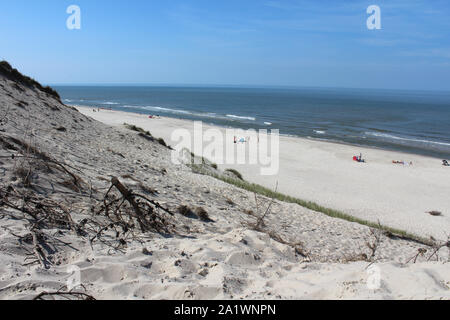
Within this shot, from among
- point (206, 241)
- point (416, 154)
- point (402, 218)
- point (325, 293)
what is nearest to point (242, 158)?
point (402, 218)

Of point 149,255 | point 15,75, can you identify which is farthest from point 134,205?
point 15,75

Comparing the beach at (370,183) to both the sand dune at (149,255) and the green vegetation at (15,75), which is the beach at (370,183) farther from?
the green vegetation at (15,75)

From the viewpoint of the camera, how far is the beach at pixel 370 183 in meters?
15.6

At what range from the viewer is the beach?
51.3 ft

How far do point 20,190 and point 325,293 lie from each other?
432 cm

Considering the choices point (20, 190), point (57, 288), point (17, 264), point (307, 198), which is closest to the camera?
point (57, 288)

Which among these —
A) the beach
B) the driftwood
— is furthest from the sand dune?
the beach

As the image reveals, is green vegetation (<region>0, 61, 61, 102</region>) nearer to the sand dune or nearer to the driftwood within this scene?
the sand dune

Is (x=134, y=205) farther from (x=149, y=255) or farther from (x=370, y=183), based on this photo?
(x=370, y=183)

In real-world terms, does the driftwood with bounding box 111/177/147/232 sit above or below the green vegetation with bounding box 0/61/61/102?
→ below

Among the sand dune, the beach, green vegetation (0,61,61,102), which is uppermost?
green vegetation (0,61,61,102)

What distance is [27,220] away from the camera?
397 centimetres

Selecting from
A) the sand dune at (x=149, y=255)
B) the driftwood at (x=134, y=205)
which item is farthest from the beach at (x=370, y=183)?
the driftwood at (x=134, y=205)

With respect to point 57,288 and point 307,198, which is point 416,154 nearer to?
point 307,198
